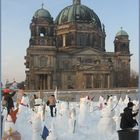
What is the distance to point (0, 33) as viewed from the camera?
244 inches

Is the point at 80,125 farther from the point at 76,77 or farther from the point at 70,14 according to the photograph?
the point at 70,14

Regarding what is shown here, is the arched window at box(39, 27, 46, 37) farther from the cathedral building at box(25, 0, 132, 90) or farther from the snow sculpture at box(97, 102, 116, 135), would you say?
the snow sculpture at box(97, 102, 116, 135)

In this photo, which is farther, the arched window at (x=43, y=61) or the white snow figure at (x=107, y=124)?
the arched window at (x=43, y=61)

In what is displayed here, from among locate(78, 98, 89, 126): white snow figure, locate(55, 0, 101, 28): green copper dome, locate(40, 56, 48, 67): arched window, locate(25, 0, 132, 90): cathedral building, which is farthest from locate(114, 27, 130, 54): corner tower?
locate(78, 98, 89, 126): white snow figure

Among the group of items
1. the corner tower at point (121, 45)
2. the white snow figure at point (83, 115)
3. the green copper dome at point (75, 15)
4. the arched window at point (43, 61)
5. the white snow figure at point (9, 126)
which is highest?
the green copper dome at point (75, 15)

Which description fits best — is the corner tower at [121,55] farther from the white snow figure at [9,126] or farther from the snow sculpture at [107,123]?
the white snow figure at [9,126]

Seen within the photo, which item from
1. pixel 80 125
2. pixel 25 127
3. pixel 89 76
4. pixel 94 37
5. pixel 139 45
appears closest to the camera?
pixel 139 45

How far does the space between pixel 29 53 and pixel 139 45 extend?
54938 millimetres

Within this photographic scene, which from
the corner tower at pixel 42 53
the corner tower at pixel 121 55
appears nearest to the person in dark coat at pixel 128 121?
the corner tower at pixel 42 53

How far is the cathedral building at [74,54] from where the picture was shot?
60.2 meters

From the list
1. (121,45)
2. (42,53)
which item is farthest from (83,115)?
(121,45)

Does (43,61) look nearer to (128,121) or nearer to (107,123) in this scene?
(107,123)

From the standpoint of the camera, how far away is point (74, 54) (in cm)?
6400

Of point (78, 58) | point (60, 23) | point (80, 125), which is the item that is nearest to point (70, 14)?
point (60, 23)
